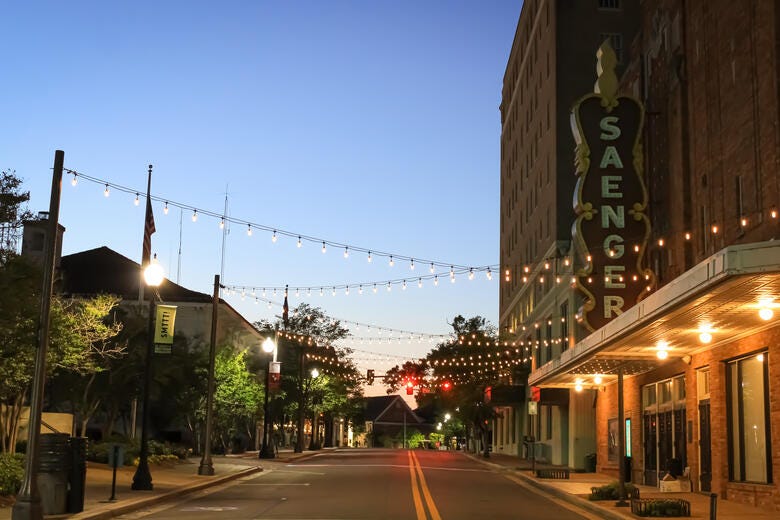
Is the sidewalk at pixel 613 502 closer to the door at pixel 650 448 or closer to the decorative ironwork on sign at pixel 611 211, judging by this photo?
the door at pixel 650 448

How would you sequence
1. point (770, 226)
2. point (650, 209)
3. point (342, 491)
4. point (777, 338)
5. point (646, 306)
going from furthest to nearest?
point (650, 209) → point (342, 491) → point (770, 226) → point (777, 338) → point (646, 306)

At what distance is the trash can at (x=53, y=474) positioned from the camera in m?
18.1

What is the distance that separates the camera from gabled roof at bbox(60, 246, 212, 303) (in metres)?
62.7

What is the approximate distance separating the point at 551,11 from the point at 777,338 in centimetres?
4157

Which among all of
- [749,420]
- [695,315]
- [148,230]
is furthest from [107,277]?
[695,315]

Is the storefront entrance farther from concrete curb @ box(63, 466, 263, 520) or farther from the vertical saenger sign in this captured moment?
the vertical saenger sign

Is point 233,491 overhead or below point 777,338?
below

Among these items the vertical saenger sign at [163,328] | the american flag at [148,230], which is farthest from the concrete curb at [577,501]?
the american flag at [148,230]

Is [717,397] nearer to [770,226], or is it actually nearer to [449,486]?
[770,226]

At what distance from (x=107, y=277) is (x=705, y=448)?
1840 inches

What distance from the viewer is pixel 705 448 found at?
26.3m

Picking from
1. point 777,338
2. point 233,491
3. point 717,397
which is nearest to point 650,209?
point 717,397

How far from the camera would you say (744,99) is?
82.8 ft

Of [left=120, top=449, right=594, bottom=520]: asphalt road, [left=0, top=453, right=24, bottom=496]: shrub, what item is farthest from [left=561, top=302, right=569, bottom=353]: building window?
[left=0, top=453, right=24, bottom=496]: shrub
